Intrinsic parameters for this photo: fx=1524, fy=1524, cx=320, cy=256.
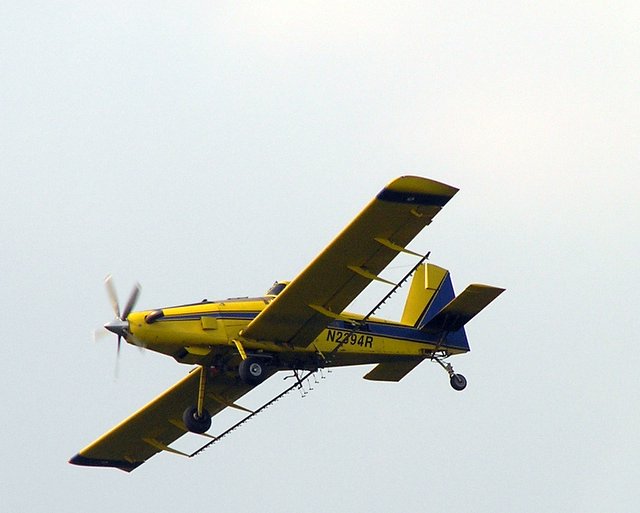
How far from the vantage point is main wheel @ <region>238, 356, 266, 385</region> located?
31.0 metres

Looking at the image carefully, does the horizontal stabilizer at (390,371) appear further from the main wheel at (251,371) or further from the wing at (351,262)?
the main wheel at (251,371)

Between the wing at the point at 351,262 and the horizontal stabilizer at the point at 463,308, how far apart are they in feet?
11.3

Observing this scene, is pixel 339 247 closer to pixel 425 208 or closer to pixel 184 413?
pixel 425 208

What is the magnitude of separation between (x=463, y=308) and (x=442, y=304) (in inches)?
55.9

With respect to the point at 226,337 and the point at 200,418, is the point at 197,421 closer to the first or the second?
the point at 200,418

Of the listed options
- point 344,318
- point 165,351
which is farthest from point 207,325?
point 344,318

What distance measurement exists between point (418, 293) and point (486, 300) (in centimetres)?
234

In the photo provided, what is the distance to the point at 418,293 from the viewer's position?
35094 mm

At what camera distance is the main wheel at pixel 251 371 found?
30984mm

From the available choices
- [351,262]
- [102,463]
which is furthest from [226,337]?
[102,463]

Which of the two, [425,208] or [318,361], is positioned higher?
[425,208]

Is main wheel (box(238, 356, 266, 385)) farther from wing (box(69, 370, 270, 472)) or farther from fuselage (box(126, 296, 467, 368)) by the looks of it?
wing (box(69, 370, 270, 472))

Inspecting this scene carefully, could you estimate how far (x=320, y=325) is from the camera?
1238 inches

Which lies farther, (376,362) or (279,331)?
(376,362)
